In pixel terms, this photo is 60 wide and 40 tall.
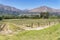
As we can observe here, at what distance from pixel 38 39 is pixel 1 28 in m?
Answer: 12.2

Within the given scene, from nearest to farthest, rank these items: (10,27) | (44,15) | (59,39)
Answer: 1. (59,39)
2. (10,27)
3. (44,15)

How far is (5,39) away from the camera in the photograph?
11.7m

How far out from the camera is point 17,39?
11938 millimetres

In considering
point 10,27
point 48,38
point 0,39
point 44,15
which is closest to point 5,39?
point 0,39

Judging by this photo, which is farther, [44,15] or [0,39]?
[44,15]

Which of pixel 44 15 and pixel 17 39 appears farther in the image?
pixel 44 15

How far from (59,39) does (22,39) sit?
270 cm

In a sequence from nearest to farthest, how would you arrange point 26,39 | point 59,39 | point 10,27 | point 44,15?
point 59,39 → point 26,39 → point 10,27 → point 44,15

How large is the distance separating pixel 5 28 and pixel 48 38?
1179 centimetres

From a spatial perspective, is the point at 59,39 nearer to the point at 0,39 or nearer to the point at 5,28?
the point at 0,39

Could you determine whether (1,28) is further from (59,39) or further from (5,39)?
(59,39)

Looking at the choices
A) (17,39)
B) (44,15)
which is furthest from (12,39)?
(44,15)

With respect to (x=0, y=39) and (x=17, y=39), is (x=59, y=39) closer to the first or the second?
(x=17, y=39)

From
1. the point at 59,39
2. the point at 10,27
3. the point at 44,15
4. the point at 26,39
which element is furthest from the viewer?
the point at 44,15
